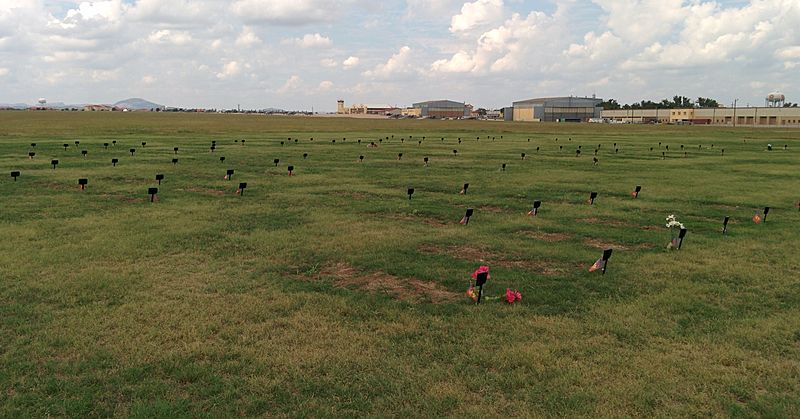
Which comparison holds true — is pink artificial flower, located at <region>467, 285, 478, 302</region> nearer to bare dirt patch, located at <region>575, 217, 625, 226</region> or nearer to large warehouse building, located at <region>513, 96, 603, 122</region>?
bare dirt patch, located at <region>575, 217, 625, 226</region>

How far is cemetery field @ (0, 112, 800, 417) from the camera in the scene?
5816 mm

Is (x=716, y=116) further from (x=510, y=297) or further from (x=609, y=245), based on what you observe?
(x=510, y=297)

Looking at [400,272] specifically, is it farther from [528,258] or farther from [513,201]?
[513,201]

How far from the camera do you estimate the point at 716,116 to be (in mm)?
150250

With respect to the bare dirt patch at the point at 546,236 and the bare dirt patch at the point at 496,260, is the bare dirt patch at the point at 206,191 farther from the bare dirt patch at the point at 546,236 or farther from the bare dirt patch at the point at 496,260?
the bare dirt patch at the point at 546,236

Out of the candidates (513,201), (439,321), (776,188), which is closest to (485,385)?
(439,321)

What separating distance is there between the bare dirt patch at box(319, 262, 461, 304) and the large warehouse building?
184m

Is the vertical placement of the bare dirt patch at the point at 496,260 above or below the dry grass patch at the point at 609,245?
below

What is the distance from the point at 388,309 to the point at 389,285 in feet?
3.95

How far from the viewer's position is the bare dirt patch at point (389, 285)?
880 centimetres

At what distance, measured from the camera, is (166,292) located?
879 cm

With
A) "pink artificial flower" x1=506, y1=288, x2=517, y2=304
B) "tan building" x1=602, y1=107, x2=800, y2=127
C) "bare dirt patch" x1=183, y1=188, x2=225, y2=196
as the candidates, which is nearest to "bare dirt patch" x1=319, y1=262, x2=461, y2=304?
"pink artificial flower" x1=506, y1=288, x2=517, y2=304

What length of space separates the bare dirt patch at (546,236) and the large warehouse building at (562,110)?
17983cm

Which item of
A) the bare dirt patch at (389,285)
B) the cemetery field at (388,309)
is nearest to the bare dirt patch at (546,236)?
the cemetery field at (388,309)
